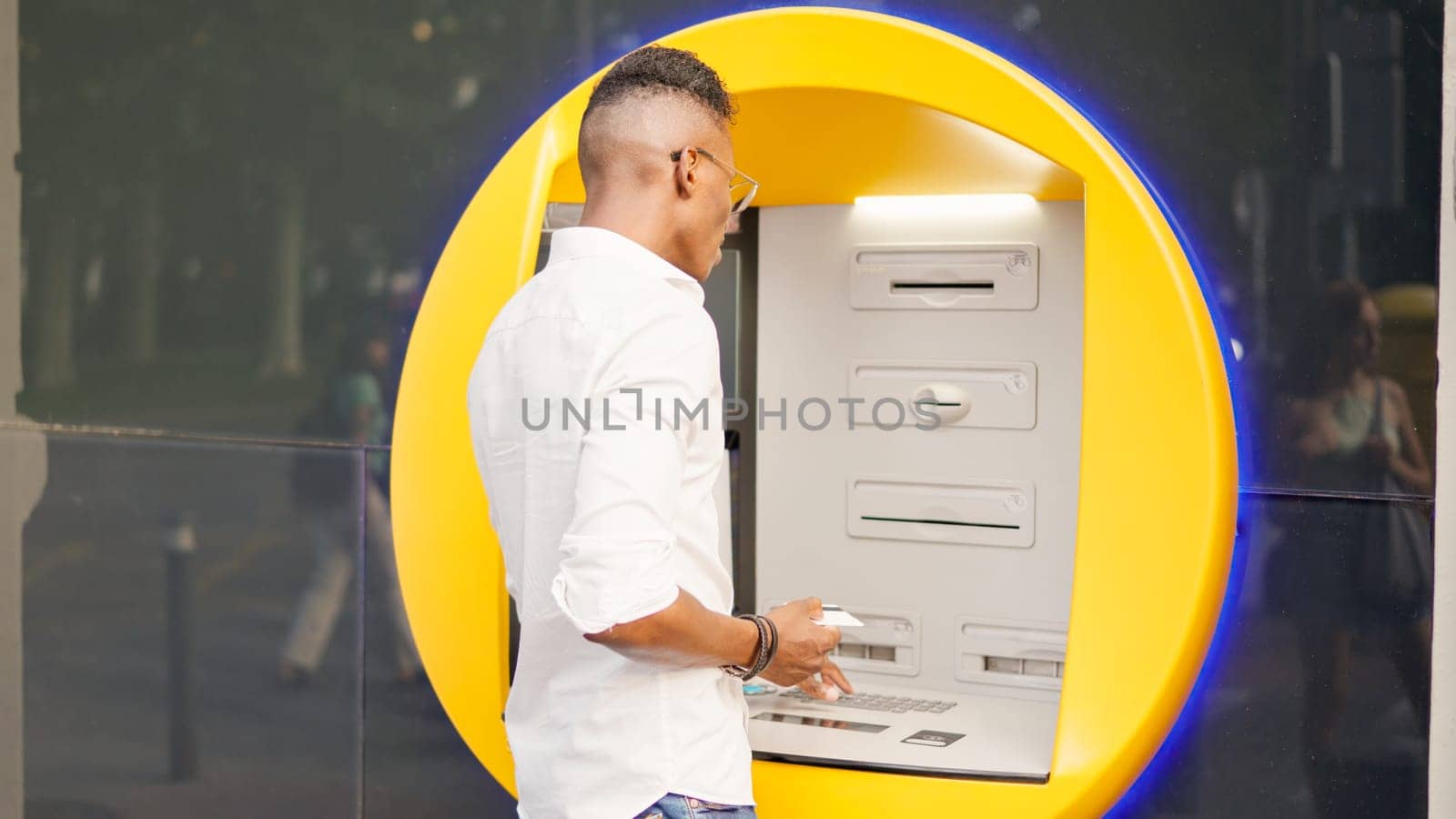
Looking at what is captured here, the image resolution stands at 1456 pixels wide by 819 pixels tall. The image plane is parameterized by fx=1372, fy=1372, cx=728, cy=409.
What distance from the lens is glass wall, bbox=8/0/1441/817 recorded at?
6.30 ft

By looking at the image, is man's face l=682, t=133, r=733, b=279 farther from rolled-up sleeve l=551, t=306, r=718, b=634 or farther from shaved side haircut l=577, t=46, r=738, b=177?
rolled-up sleeve l=551, t=306, r=718, b=634

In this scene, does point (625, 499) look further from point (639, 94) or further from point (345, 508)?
point (345, 508)

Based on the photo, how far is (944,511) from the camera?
2211mm

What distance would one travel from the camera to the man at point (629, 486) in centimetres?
134

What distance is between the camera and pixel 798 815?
196cm

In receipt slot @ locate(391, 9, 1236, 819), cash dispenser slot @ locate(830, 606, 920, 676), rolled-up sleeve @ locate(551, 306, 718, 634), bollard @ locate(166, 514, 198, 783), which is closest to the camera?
rolled-up sleeve @ locate(551, 306, 718, 634)

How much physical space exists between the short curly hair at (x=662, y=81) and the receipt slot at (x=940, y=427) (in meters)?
0.32

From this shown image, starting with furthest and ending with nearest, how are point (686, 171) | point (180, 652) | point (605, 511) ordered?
1. point (180, 652)
2. point (686, 171)
3. point (605, 511)

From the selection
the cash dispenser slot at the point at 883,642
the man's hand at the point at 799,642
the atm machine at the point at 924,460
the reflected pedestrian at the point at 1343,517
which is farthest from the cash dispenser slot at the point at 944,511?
the man's hand at the point at 799,642

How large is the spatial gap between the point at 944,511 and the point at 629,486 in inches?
39.1

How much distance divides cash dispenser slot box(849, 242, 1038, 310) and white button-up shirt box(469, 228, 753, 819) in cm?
67

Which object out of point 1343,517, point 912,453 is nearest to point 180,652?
point 912,453

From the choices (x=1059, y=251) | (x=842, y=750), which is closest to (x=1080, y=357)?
(x=1059, y=251)

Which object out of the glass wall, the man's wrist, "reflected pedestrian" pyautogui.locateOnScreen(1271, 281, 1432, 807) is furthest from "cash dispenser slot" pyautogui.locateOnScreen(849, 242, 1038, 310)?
the man's wrist
